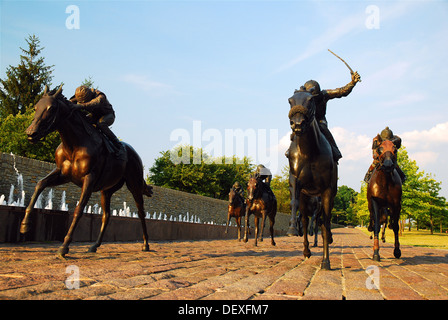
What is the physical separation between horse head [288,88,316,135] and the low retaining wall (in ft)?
21.0

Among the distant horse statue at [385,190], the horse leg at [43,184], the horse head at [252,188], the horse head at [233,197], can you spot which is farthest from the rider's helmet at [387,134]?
the horse head at [233,197]

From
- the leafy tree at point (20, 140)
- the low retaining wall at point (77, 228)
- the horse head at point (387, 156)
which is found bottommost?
the low retaining wall at point (77, 228)

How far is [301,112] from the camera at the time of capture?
5.38m

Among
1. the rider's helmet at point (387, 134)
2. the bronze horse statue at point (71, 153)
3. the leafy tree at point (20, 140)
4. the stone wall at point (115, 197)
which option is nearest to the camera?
the bronze horse statue at point (71, 153)

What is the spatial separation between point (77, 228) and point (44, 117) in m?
4.94

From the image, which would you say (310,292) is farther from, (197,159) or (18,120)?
(197,159)

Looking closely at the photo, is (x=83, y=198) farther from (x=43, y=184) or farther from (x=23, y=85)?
(x=23, y=85)

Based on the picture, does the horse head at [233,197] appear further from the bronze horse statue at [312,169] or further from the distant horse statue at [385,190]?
the bronze horse statue at [312,169]

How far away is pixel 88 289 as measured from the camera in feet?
10.8

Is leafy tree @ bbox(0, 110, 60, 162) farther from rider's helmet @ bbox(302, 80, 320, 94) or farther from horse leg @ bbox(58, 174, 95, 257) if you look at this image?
rider's helmet @ bbox(302, 80, 320, 94)

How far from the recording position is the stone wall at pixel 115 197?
55.5 feet

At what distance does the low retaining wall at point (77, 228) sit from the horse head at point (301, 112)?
6.39 metres
